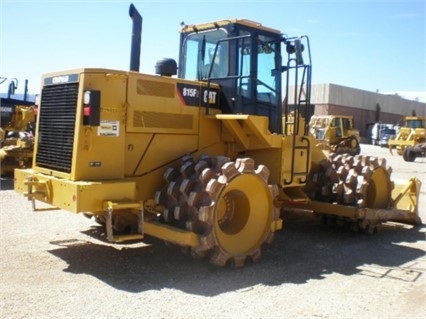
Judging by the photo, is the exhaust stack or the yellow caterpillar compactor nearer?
the yellow caterpillar compactor

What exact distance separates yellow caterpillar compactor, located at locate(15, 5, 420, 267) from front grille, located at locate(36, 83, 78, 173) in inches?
0.5

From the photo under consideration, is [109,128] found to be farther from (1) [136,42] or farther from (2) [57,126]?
(1) [136,42]

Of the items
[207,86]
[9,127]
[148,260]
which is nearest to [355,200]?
[207,86]

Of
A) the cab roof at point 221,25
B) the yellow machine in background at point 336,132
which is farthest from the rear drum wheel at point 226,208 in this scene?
the yellow machine in background at point 336,132

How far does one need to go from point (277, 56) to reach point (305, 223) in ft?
10.6

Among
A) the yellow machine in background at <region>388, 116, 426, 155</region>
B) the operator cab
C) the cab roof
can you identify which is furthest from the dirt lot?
the yellow machine in background at <region>388, 116, 426, 155</region>

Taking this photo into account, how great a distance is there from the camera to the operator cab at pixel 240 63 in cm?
703

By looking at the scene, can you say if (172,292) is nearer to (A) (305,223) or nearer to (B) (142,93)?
(B) (142,93)

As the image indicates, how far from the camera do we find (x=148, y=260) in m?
6.31

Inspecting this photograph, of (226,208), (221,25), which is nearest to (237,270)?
(226,208)

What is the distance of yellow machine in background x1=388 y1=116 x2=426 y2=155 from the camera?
3014 centimetres

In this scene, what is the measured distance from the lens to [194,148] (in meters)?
7.00

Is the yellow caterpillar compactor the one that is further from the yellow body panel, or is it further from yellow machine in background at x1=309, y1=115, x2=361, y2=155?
yellow machine in background at x1=309, y1=115, x2=361, y2=155

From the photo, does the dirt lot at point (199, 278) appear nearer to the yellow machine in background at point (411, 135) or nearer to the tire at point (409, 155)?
the tire at point (409, 155)
